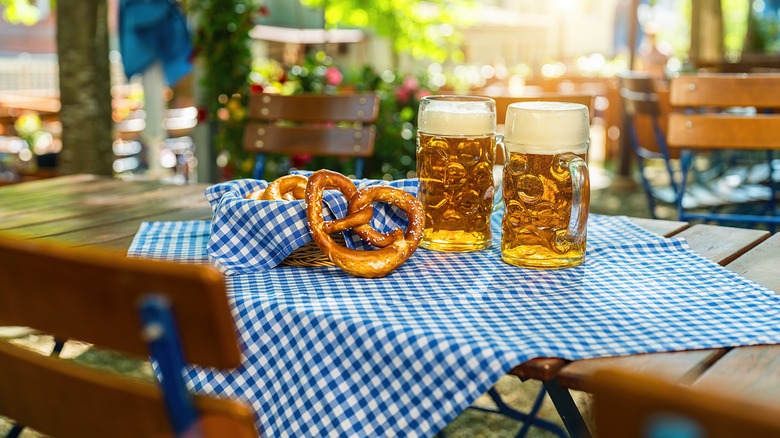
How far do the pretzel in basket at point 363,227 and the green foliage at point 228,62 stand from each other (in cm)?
299

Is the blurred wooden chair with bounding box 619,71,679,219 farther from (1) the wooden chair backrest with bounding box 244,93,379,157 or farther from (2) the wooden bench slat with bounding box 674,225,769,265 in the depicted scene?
(2) the wooden bench slat with bounding box 674,225,769,265

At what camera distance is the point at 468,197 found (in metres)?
1.36

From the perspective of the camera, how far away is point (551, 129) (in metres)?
1.23

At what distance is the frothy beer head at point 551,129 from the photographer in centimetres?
123

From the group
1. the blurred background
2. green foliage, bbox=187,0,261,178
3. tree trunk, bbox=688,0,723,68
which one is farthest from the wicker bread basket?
tree trunk, bbox=688,0,723,68

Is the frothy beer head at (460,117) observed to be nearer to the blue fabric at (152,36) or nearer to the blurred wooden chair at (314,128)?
the blurred wooden chair at (314,128)

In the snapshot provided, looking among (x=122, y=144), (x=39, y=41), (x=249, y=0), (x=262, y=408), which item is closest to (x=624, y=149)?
(x=249, y=0)

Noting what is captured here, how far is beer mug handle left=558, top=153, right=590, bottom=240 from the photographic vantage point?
1191mm

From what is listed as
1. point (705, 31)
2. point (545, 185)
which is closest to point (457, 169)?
point (545, 185)

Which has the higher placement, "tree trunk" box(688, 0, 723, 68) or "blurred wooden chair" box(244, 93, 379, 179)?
"tree trunk" box(688, 0, 723, 68)

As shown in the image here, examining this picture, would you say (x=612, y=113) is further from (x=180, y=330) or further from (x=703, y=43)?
(x=180, y=330)

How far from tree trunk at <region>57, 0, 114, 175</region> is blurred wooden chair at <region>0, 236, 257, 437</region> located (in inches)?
121

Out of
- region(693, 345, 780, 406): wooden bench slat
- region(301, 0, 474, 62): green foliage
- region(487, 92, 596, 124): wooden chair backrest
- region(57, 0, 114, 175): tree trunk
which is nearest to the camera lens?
region(693, 345, 780, 406): wooden bench slat

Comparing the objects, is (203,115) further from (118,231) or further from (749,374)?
(749,374)
